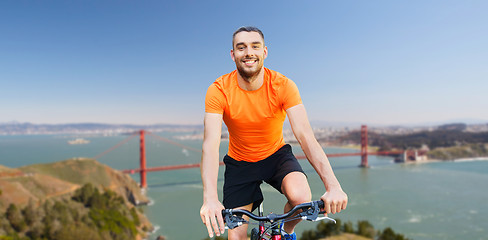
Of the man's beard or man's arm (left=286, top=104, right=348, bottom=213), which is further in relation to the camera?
the man's beard

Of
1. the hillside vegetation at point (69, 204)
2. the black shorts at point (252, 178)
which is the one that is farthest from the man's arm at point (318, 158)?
the hillside vegetation at point (69, 204)

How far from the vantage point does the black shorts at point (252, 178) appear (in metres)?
1.64

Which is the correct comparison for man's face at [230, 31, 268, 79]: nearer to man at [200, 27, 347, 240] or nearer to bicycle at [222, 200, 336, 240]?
man at [200, 27, 347, 240]

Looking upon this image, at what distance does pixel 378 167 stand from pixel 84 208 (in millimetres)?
44085

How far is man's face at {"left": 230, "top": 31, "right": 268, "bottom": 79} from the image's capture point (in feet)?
4.85

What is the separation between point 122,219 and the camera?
2339 cm

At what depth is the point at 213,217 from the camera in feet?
4.34

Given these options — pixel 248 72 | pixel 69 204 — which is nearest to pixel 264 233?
pixel 248 72

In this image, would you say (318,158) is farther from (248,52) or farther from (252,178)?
(248,52)

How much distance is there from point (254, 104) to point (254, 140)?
192mm

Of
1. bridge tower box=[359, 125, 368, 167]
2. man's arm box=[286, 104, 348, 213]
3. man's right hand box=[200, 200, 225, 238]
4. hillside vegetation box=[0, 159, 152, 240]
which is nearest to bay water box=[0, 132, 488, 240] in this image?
bridge tower box=[359, 125, 368, 167]

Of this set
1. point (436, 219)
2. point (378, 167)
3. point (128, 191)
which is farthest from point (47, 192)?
point (378, 167)

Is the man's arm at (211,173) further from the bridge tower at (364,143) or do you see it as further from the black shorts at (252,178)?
the bridge tower at (364,143)

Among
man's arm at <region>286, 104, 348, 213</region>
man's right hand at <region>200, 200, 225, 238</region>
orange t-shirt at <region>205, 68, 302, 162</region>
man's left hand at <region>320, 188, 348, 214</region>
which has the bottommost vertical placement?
man's right hand at <region>200, 200, 225, 238</region>
